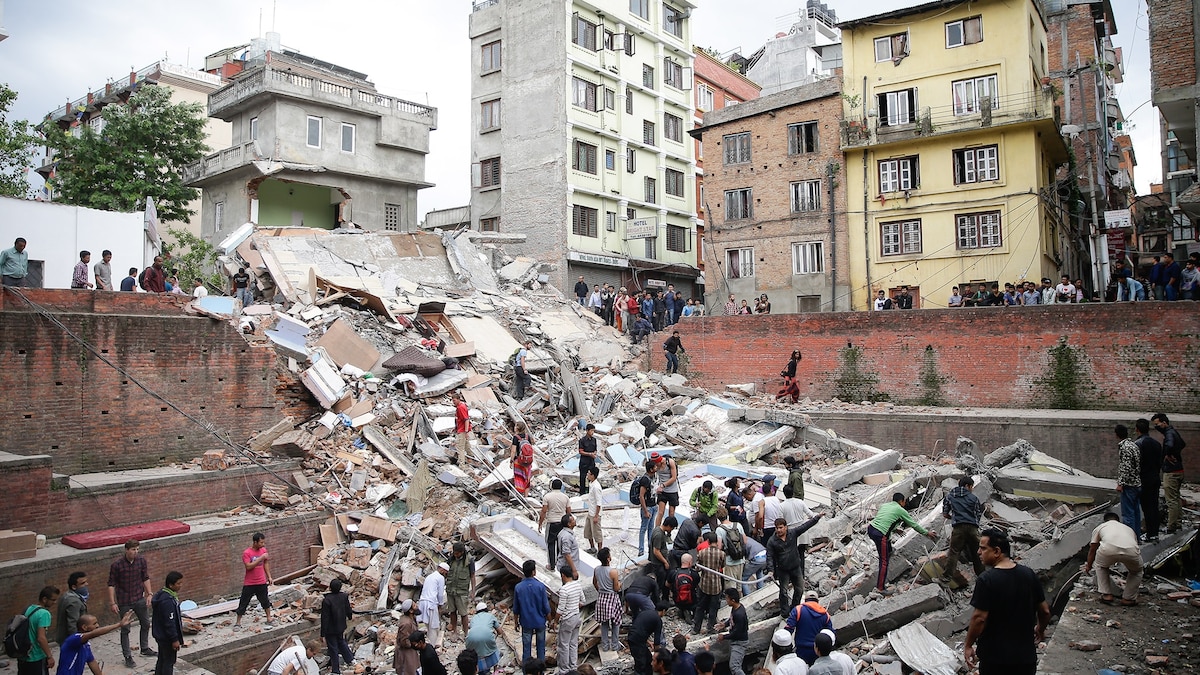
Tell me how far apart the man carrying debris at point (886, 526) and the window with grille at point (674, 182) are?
93.9ft

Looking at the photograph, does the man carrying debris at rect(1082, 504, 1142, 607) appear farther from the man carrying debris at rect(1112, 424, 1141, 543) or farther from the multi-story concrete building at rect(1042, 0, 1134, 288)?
the multi-story concrete building at rect(1042, 0, 1134, 288)

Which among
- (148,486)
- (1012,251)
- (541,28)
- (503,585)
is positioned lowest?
(503,585)

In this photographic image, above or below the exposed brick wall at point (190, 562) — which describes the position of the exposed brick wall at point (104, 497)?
above

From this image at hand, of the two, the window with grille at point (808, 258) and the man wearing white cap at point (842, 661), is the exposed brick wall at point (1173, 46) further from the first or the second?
the window with grille at point (808, 258)

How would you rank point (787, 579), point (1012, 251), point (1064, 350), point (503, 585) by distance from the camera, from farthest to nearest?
1. point (1012, 251)
2. point (1064, 350)
3. point (503, 585)
4. point (787, 579)

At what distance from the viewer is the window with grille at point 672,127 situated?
36.8 metres

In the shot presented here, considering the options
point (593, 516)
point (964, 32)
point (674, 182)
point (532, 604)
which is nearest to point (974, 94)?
point (964, 32)

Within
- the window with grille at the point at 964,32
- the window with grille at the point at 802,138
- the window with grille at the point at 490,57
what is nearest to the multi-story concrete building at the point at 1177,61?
the window with grille at the point at 964,32

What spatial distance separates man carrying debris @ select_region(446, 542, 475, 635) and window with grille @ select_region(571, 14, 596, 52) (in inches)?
1051

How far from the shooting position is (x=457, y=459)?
14867 millimetres

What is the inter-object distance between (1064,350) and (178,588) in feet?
61.1

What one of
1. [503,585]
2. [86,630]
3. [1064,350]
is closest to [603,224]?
[1064,350]

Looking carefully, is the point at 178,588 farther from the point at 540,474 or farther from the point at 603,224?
the point at 603,224

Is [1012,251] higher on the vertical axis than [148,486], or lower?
higher
